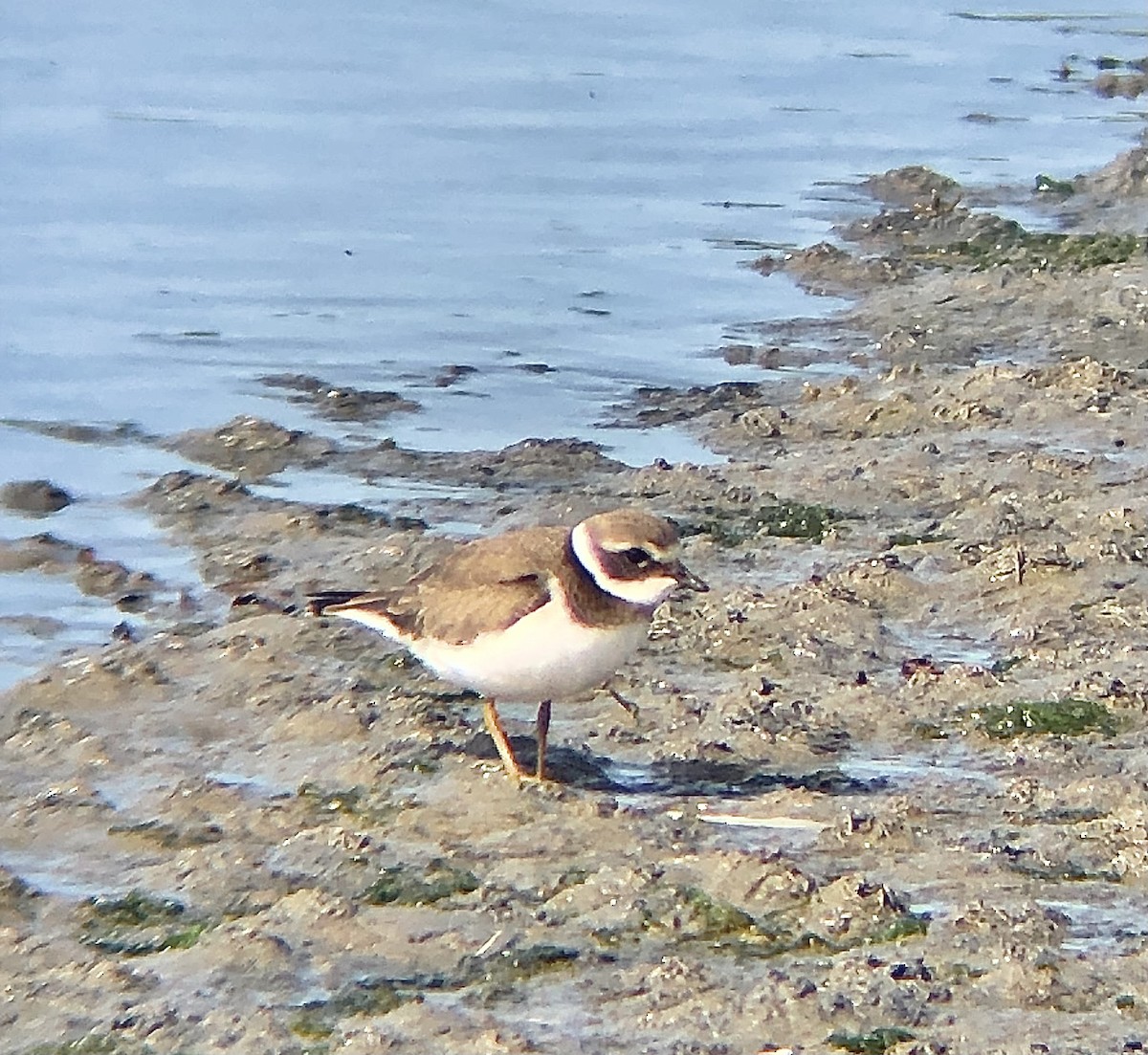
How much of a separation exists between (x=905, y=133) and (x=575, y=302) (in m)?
5.38

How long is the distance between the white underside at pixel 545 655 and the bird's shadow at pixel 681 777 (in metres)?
0.28

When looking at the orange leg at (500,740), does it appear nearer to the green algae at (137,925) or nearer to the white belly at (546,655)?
the white belly at (546,655)

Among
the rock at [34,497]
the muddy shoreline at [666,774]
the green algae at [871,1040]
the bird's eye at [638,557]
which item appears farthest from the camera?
the rock at [34,497]

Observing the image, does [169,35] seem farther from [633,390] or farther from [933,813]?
[933,813]

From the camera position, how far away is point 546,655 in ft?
21.1

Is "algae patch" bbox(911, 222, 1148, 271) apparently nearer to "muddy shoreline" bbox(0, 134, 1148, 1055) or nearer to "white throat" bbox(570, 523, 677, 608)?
"muddy shoreline" bbox(0, 134, 1148, 1055)

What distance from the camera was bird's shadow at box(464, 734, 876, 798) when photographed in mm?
6559

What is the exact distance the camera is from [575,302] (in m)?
12.9

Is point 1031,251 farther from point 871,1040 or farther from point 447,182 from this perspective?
point 871,1040

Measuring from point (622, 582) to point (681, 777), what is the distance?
59 cm

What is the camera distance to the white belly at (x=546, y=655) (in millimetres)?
6422

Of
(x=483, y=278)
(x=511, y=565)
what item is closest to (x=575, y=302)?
(x=483, y=278)

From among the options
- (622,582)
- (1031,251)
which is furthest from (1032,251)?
(622,582)

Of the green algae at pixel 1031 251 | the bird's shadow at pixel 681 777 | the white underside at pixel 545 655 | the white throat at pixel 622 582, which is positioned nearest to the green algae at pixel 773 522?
the bird's shadow at pixel 681 777
